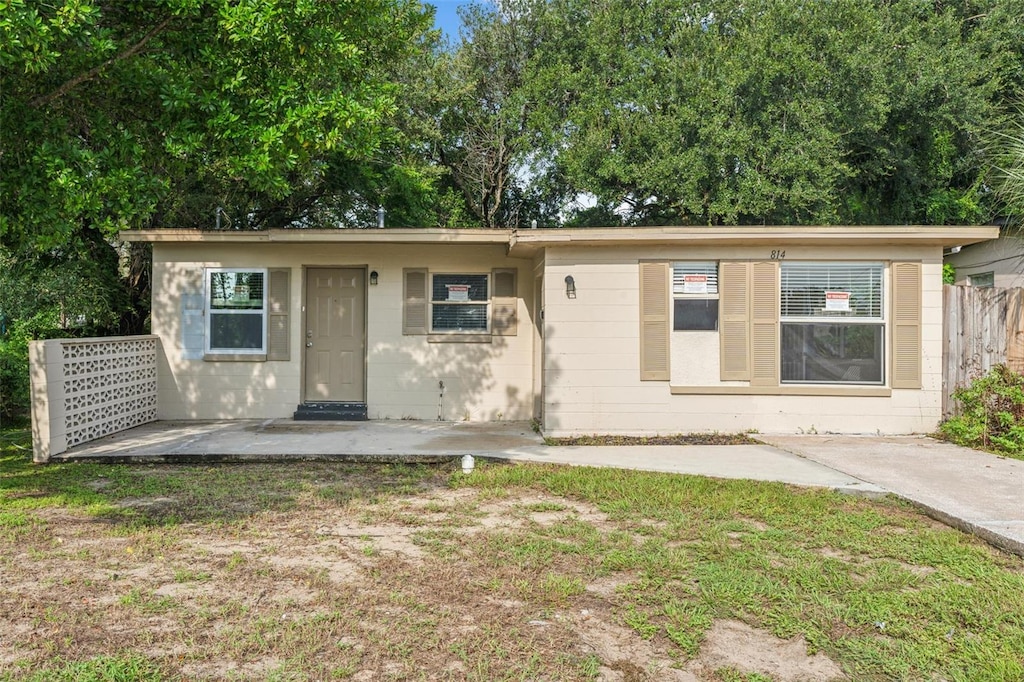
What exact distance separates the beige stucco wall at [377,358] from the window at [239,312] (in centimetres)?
15

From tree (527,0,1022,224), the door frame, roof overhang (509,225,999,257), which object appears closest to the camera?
roof overhang (509,225,999,257)

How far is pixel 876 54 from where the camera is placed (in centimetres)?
1226

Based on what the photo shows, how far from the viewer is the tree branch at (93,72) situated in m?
4.63

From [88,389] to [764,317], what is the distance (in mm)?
7515

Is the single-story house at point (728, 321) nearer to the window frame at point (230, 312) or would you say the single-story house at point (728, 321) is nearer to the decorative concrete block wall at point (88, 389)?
the window frame at point (230, 312)

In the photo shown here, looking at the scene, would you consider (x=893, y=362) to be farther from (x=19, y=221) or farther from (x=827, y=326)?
(x=19, y=221)

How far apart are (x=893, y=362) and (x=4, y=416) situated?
38.1 ft

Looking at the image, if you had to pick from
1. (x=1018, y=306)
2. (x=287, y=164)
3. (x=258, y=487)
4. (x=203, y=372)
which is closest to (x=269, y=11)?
(x=287, y=164)

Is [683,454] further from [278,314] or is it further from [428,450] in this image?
[278,314]

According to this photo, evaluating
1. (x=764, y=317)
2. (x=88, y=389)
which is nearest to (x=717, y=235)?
(x=764, y=317)

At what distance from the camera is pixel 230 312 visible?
8703mm

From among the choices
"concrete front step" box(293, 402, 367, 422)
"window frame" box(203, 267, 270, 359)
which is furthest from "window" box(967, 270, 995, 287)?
"window frame" box(203, 267, 270, 359)

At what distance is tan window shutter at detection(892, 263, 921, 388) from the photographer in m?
7.40

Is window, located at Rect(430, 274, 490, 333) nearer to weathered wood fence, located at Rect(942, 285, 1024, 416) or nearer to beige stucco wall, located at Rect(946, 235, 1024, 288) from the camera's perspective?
weathered wood fence, located at Rect(942, 285, 1024, 416)
